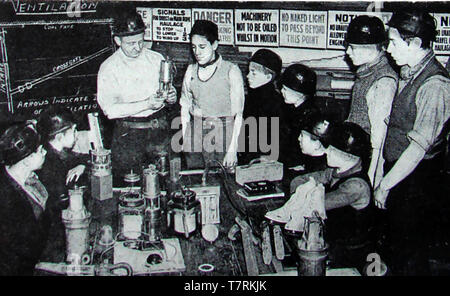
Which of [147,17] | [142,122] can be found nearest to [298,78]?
[142,122]

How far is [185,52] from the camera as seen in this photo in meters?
4.48

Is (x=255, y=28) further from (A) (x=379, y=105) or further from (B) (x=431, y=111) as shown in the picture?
(B) (x=431, y=111)

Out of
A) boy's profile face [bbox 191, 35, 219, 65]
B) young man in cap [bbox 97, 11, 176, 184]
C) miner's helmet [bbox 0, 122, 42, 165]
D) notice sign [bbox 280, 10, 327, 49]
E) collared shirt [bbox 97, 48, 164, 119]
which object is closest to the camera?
miner's helmet [bbox 0, 122, 42, 165]

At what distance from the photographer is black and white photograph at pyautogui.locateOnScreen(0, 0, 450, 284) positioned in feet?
6.91

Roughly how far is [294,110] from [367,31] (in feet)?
2.32

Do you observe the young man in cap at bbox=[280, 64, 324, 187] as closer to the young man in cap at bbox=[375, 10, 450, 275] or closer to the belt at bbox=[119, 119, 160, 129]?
the young man in cap at bbox=[375, 10, 450, 275]

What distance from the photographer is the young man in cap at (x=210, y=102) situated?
3338 millimetres

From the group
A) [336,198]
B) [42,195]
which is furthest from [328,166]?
[42,195]

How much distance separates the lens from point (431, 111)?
249cm

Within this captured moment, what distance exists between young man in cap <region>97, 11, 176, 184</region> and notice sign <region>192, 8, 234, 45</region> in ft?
2.78

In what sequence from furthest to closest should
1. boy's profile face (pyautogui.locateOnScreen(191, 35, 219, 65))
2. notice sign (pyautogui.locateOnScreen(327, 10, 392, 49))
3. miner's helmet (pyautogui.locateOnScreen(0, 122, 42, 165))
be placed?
1. notice sign (pyautogui.locateOnScreen(327, 10, 392, 49))
2. boy's profile face (pyautogui.locateOnScreen(191, 35, 219, 65))
3. miner's helmet (pyautogui.locateOnScreen(0, 122, 42, 165))

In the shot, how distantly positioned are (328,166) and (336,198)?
1.01 feet

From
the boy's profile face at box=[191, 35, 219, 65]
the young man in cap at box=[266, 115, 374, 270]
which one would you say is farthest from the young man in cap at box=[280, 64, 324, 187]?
the boy's profile face at box=[191, 35, 219, 65]
